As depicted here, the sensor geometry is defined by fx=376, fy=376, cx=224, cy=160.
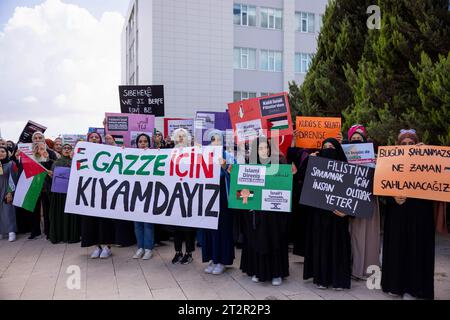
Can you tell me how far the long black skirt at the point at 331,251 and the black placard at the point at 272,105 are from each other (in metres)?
1.88

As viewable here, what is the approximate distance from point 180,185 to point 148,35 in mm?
24199

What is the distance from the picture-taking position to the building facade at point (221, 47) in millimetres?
26391

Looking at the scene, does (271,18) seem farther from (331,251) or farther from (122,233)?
(331,251)

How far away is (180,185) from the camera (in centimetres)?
546

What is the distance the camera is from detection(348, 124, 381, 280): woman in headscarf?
489 centimetres

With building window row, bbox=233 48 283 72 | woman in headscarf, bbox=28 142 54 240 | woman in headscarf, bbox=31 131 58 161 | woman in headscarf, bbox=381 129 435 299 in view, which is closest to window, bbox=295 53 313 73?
building window row, bbox=233 48 283 72

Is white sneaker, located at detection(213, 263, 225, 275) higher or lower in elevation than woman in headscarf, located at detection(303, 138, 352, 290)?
lower

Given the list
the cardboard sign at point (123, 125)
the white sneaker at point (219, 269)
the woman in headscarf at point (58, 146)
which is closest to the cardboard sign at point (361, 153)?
the white sneaker at point (219, 269)

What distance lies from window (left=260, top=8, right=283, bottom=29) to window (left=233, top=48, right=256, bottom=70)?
231 centimetres

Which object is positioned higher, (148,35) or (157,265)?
(148,35)

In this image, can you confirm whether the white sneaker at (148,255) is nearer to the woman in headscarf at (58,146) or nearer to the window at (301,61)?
the woman in headscarf at (58,146)

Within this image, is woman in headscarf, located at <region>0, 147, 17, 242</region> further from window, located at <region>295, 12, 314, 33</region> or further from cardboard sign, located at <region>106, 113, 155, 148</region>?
window, located at <region>295, 12, 314, 33</region>
